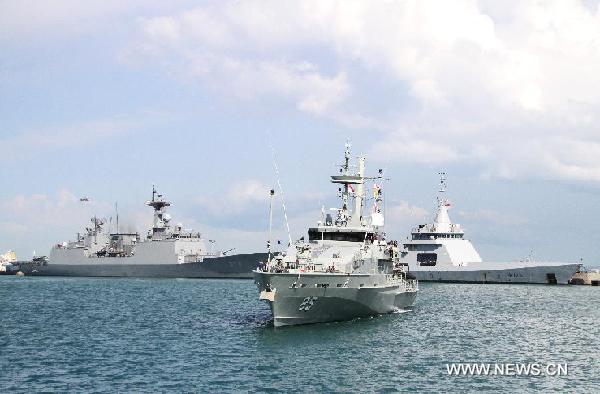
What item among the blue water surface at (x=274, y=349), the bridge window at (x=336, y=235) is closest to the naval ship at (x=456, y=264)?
the blue water surface at (x=274, y=349)

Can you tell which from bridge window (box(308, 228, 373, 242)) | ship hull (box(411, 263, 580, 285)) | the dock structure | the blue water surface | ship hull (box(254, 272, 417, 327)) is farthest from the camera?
the dock structure

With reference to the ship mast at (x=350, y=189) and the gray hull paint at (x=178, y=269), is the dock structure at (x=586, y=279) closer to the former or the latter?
the gray hull paint at (x=178, y=269)

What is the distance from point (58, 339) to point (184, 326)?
8.44 m

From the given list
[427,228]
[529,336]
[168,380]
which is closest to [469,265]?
[427,228]

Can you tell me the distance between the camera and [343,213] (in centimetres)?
5081

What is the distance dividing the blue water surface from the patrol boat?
1141 millimetres

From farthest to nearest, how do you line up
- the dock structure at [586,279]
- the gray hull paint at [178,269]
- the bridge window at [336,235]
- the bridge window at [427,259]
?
the gray hull paint at [178,269] → the dock structure at [586,279] → the bridge window at [427,259] → the bridge window at [336,235]

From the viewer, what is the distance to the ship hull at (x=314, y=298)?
40.0m

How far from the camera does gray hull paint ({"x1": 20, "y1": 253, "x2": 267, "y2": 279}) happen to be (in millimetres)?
124750

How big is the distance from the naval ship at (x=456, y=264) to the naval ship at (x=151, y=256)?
25.8 metres

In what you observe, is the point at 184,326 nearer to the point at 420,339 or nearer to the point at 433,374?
the point at 420,339

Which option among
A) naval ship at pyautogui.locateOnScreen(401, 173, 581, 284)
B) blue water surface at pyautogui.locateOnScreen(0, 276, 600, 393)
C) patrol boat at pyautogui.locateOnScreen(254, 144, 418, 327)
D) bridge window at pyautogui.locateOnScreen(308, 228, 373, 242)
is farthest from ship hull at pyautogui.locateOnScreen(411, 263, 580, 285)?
bridge window at pyautogui.locateOnScreen(308, 228, 373, 242)

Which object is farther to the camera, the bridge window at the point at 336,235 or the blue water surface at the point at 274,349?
the bridge window at the point at 336,235

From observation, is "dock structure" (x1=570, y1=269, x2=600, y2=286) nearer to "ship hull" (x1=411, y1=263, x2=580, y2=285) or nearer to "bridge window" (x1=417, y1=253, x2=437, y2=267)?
"ship hull" (x1=411, y1=263, x2=580, y2=285)
